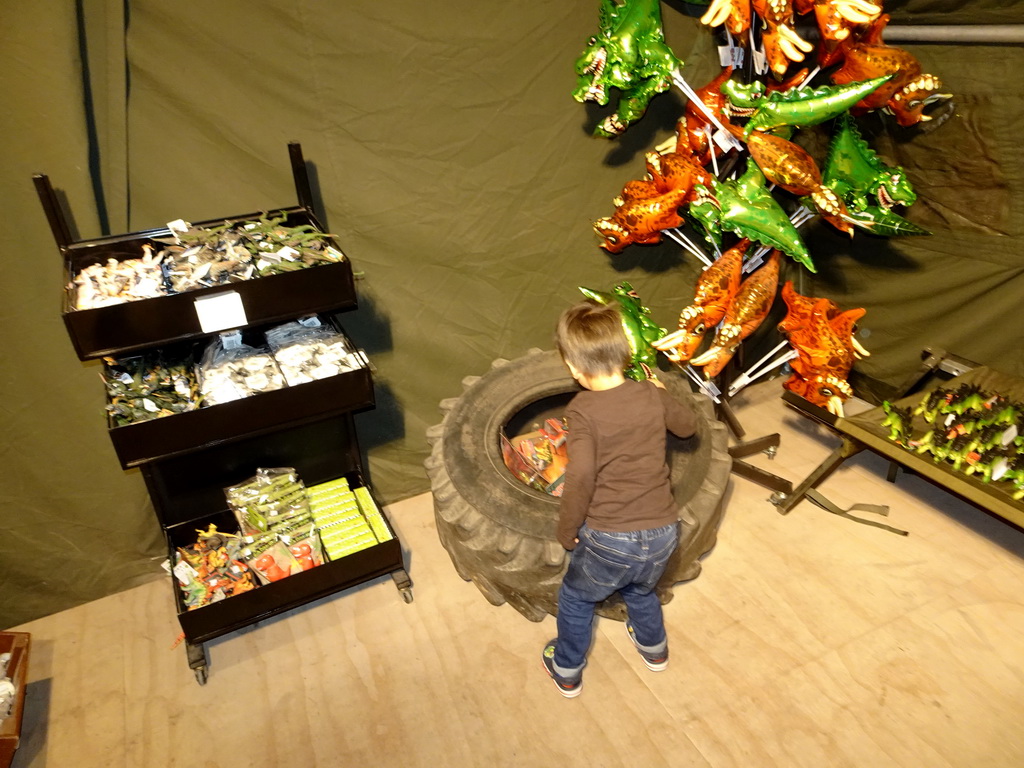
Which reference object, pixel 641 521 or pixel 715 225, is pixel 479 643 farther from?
pixel 715 225

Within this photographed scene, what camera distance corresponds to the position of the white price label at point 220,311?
6.54ft

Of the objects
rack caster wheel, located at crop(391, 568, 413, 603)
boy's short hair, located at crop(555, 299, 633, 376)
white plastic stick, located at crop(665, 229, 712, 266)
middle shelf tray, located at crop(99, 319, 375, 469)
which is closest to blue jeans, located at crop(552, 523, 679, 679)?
boy's short hair, located at crop(555, 299, 633, 376)

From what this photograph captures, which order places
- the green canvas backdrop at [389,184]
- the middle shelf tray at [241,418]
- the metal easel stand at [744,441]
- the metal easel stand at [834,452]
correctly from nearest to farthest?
the middle shelf tray at [241,418], the green canvas backdrop at [389,184], the metal easel stand at [834,452], the metal easel stand at [744,441]

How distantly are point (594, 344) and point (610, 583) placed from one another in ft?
2.48

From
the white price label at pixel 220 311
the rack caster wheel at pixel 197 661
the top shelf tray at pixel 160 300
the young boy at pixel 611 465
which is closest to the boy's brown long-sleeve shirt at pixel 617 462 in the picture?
the young boy at pixel 611 465

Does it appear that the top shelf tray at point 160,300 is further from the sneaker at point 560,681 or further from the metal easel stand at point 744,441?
the metal easel stand at point 744,441

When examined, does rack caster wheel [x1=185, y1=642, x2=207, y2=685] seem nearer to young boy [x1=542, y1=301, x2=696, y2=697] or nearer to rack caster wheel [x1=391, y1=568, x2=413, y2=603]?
rack caster wheel [x1=391, y1=568, x2=413, y2=603]

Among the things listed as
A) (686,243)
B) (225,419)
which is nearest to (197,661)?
(225,419)

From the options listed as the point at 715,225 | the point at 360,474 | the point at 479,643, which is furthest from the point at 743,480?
the point at 360,474

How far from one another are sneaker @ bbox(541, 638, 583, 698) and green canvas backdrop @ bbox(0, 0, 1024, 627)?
1141 mm

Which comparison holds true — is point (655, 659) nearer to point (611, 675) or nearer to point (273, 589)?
point (611, 675)

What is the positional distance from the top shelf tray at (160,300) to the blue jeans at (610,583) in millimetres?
1086

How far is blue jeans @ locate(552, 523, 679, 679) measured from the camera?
81.7 inches

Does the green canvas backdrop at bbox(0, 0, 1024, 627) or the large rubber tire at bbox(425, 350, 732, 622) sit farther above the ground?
the green canvas backdrop at bbox(0, 0, 1024, 627)
